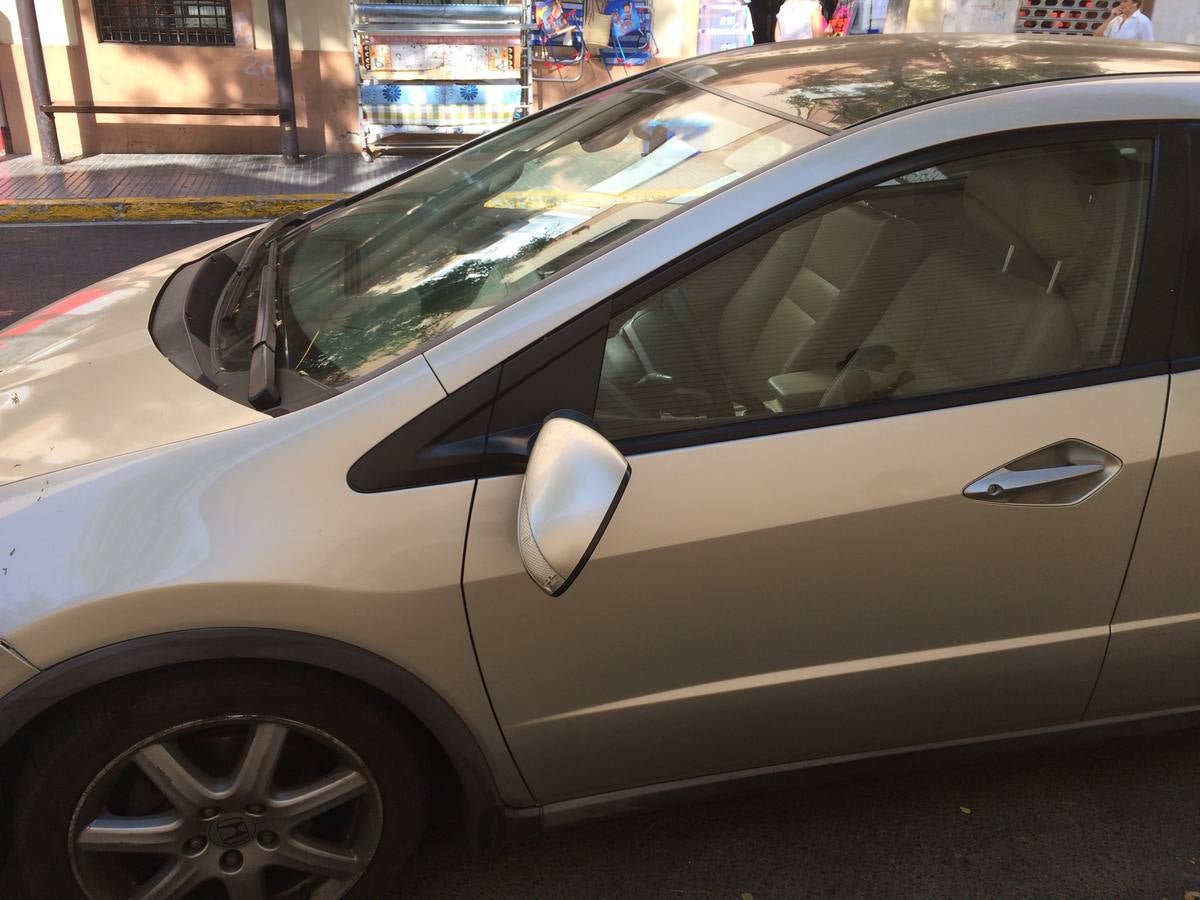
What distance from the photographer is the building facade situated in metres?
10.4

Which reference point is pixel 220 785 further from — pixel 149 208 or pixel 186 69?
pixel 186 69

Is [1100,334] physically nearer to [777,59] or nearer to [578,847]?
[777,59]

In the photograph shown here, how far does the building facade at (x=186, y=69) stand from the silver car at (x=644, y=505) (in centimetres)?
932

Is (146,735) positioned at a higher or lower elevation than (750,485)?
lower

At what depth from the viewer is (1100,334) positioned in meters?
2.18

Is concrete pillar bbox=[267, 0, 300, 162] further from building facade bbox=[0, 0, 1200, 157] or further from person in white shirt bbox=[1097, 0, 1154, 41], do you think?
person in white shirt bbox=[1097, 0, 1154, 41]

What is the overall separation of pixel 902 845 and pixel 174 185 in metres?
8.85

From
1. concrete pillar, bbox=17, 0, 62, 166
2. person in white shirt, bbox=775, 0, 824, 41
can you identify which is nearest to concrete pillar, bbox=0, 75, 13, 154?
concrete pillar, bbox=17, 0, 62, 166

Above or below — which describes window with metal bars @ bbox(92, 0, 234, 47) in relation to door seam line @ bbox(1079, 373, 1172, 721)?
above

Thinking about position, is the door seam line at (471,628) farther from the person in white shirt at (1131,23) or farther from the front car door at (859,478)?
the person in white shirt at (1131,23)

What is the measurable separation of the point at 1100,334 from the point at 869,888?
1.27 m

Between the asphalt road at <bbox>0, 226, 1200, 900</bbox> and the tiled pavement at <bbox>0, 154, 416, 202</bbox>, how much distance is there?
7809 mm

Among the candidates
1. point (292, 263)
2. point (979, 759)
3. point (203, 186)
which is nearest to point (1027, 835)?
point (979, 759)

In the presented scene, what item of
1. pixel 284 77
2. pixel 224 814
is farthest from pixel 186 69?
pixel 224 814
